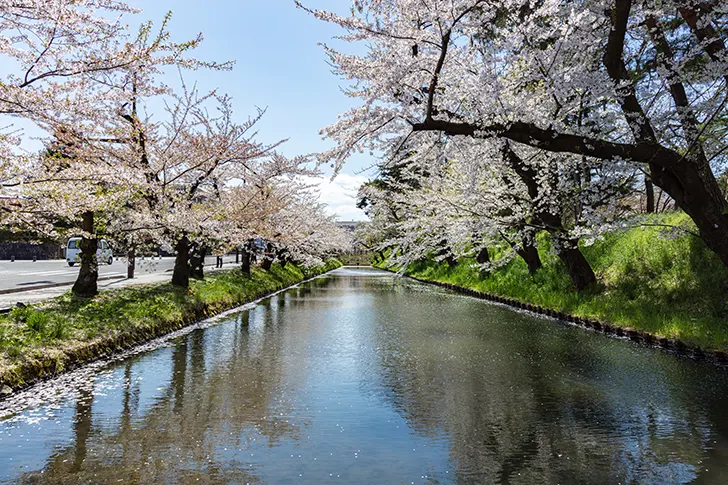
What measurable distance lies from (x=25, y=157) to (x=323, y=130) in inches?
193

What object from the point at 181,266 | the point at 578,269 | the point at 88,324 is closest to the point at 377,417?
the point at 88,324

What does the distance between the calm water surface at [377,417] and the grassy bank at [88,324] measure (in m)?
0.54

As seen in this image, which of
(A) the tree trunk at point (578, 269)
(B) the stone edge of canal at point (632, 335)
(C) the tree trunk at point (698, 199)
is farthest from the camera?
(A) the tree trunk at point (578, 269)

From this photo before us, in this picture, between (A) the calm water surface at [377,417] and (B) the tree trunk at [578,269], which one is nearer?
(A) the calm water surface at [377,417]

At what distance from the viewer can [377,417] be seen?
21.3 ft

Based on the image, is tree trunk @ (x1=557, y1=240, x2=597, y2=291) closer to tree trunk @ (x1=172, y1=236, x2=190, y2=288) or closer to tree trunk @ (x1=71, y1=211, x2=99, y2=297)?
tree trunk @ (x1=172, y1=236, x2=190, y2=288)

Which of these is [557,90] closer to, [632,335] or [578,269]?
[632,335]

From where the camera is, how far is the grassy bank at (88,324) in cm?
787

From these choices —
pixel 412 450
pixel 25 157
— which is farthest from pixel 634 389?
pixel 25 157

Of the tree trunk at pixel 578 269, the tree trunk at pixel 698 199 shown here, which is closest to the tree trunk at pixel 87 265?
the tree trunk at pixel 698 199

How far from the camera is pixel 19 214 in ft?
27.3

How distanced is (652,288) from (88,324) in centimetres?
1401

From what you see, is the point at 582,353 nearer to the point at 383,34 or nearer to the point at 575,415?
the point at 575,415

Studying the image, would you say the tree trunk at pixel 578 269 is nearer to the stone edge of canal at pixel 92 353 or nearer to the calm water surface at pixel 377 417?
the calm water surface at pixel 377 417
